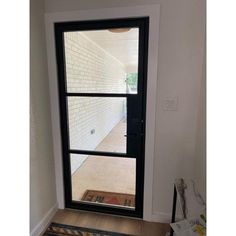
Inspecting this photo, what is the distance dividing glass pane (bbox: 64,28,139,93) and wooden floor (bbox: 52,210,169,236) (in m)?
1.41

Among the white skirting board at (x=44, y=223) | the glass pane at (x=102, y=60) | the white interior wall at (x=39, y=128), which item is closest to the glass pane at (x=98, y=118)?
the glass pane at (x=102, y=60)

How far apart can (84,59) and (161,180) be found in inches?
62.9

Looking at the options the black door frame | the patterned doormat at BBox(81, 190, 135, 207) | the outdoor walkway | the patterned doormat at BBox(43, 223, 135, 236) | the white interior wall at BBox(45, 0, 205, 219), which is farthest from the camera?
the patterned doormat at BBox(81, 190, 135, 207)

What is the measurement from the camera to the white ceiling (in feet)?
5.70

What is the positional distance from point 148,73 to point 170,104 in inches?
14.2

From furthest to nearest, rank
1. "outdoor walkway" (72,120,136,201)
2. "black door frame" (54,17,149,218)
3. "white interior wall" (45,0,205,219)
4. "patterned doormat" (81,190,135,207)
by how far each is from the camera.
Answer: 1. "patterned doormat" (81,190,135,207)
2. "outdoor walkway" (72,120,136,201)
3. "black door frame" (54,17,149,218)
4. "white interior wall" (45,0,205,219)

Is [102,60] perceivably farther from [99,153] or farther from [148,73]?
[99,153]

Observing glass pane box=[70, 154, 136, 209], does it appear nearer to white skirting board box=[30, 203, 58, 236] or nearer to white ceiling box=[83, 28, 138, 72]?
white skirting board box=[30, 203, 58, 236]

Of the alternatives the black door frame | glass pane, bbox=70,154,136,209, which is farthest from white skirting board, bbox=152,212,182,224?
glass pane, bbox=70,154,136,209

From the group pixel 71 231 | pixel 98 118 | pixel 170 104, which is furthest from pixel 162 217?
pixel 98 118

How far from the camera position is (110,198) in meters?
2.21

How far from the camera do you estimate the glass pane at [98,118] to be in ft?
6.38

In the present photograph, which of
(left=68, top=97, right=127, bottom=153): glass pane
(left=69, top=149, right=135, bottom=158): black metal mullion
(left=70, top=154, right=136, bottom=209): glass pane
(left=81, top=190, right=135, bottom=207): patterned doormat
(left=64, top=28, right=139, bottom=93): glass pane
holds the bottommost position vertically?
(left=81, top=190, right=135, bottom=207): patterned doormat
